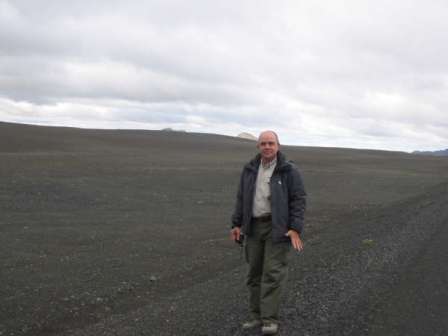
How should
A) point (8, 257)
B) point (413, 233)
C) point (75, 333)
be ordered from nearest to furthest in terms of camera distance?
1. point (75, 333)
2. point (8, 257)
3. point (413, 233)

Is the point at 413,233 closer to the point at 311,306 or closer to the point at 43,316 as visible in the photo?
the point at 311,306

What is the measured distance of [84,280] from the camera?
938 cm

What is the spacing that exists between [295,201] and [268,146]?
0.64 m

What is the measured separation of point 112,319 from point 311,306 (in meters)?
2.45

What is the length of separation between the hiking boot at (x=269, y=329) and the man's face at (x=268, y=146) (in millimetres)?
1737

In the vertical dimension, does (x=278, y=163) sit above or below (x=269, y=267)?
above

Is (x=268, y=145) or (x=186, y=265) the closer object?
(x=268, y=145)

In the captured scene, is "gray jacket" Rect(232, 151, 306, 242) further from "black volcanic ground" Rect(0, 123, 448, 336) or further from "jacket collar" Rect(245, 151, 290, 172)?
"black volcanic ground" Rect(0, 123, 448, 336)

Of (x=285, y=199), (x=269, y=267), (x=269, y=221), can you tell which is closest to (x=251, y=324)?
(x=269, y=267)

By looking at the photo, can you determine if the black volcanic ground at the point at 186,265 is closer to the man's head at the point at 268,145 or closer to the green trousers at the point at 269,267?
the green trousers at the point at 269,267

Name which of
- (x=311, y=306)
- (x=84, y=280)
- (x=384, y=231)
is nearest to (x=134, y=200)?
(x=384, y=231)

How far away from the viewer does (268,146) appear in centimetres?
614

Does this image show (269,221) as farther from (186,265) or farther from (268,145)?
(186,265)

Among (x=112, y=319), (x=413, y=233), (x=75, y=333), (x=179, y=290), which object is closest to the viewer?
(x=75, y=333)
